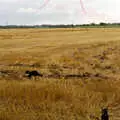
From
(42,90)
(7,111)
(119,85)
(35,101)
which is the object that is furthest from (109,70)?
(7,111)

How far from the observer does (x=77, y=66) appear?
31.5m

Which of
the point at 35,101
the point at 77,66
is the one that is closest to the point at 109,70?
the point at 77,66

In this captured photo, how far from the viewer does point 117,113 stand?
14.5 meters

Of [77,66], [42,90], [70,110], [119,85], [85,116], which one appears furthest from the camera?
[77,66]

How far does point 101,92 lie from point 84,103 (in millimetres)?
2521

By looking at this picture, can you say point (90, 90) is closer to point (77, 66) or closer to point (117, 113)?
point (117, 113)

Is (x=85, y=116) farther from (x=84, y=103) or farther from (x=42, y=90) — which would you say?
(x=42, y=90)

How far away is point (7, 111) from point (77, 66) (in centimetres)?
1748

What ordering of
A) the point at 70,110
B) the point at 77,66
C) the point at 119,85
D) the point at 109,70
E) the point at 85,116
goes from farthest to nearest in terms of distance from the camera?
the point at 77,66 → the point at 109,70 → the point at 119,85 → the point at 70,110 → the point at 85,116

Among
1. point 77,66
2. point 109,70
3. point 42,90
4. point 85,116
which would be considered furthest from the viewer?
point 77,66

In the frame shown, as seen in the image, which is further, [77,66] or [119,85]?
[77,66]

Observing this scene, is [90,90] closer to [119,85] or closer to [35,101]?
[119,85]

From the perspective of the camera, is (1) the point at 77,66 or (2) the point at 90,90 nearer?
(2) the point at 90,90

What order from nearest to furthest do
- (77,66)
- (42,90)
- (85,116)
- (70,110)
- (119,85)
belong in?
(85,116)
(70,110)
(42,90)
(119,85)
(77,66)
